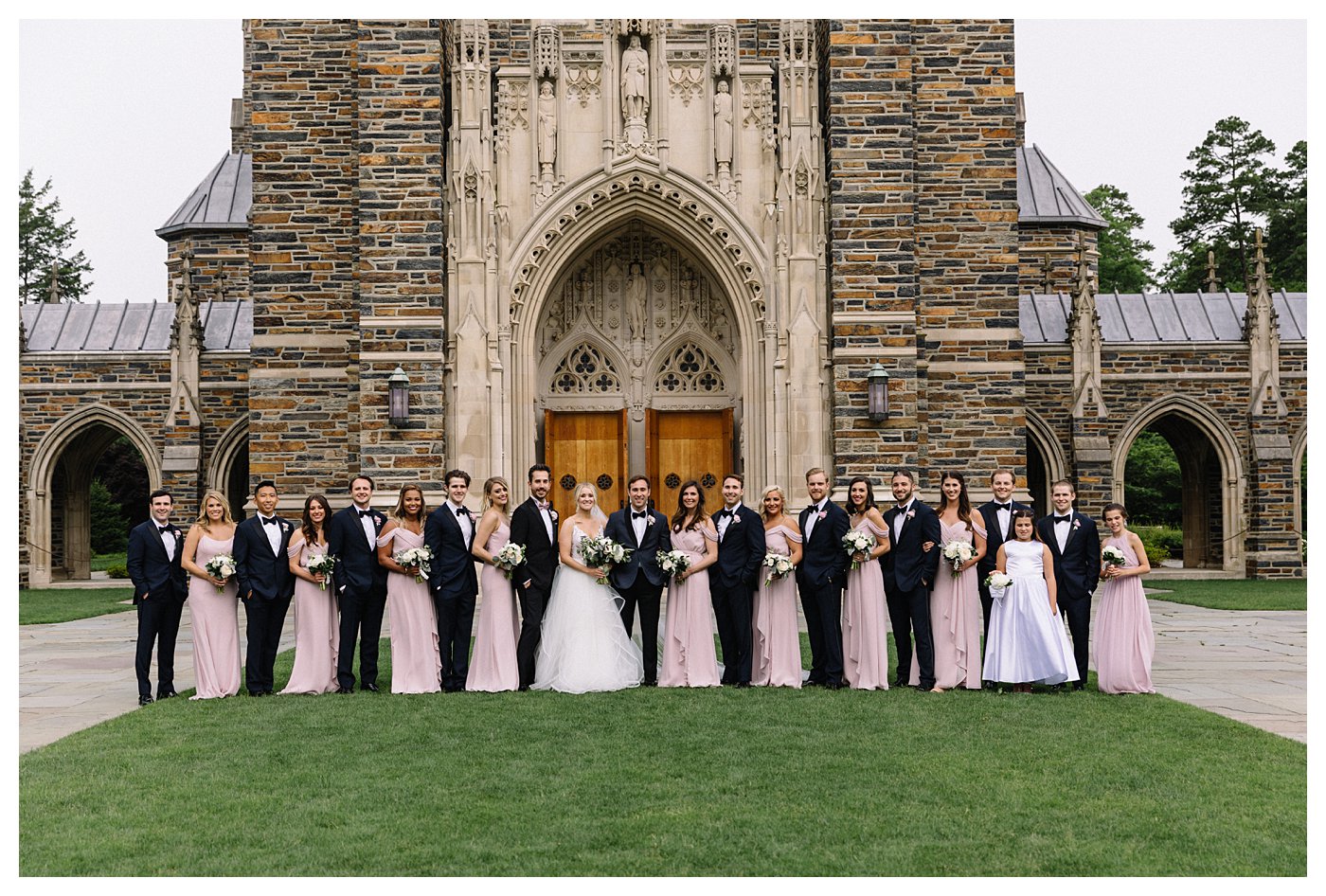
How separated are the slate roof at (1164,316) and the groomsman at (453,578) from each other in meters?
16.8

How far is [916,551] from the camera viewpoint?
31.2 feet

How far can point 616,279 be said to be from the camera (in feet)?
58.5

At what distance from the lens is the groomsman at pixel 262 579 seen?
9477 millimetres

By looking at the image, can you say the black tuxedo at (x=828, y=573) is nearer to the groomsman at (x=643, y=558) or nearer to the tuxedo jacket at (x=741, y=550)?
the tuxedo jacket at (x=741, y=550)

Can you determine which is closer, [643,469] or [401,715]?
[401,715]

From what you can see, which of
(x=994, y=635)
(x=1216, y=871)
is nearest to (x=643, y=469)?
(x=994, y=635)

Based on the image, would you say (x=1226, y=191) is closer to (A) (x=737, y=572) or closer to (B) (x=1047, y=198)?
(B) (x=1047, y=198)

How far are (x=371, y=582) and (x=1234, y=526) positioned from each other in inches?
790

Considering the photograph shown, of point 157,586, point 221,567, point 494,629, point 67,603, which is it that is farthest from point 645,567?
point 67,603

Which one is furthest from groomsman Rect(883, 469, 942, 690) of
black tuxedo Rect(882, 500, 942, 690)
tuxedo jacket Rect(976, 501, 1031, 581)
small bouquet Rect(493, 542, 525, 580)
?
small bouquet Rect(493, 542, 525, 580)

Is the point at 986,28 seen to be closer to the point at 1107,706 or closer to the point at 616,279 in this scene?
the point at 616,279

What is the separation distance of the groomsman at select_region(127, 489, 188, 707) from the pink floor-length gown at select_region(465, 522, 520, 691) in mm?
2264

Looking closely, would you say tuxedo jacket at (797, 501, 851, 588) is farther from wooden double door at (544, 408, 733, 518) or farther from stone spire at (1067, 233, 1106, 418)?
stone spire at (1067, 233, 1106, 418)

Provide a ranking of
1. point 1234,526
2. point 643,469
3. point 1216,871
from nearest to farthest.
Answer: point 1216,871
point 643,469
point 1234,526
